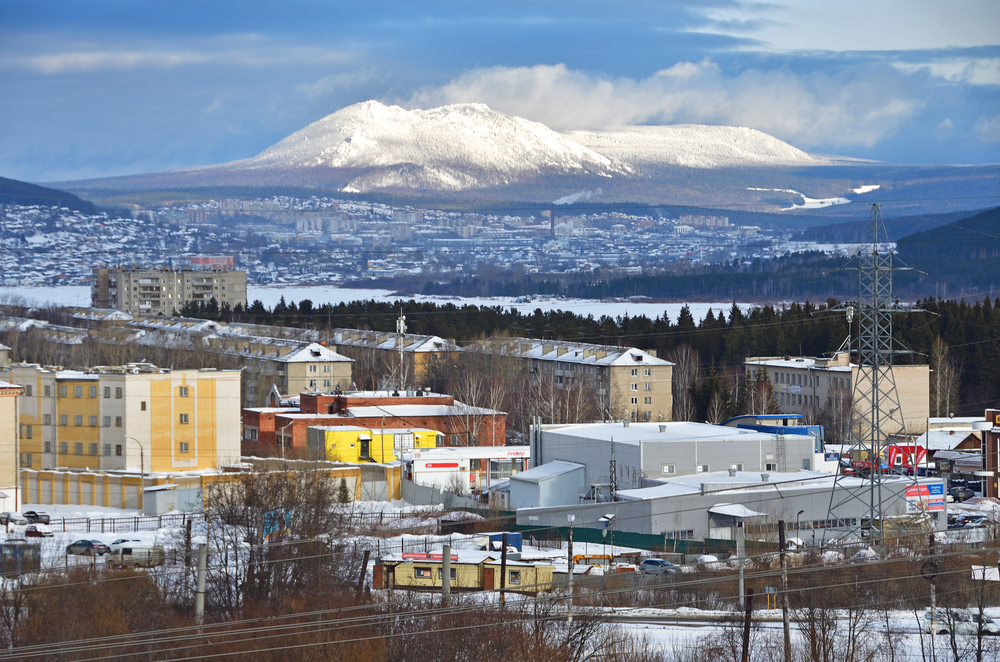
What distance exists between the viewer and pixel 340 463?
102 feet

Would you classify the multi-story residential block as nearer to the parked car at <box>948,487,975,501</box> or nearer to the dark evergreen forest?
the parked car at <box>948,487,975,501</box>

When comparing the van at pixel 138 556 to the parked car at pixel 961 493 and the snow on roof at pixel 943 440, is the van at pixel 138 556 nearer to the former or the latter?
the parked car at pixel 961 493

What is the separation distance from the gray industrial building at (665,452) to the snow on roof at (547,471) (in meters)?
0.28

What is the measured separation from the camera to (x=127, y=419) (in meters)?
32.3

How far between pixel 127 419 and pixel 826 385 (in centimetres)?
2580

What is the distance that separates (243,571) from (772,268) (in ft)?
572

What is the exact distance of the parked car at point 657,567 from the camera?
19.7 m

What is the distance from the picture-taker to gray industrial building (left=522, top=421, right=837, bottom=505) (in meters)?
28.1

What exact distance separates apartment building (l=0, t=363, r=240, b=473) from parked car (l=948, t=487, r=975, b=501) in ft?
56.8

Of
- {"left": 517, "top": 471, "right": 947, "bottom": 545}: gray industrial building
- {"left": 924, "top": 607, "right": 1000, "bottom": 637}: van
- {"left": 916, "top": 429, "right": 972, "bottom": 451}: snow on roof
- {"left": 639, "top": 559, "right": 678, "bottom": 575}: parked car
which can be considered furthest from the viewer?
{"left": 916, "top": 429, "right": 972, "bottom": 451}: snow on roof

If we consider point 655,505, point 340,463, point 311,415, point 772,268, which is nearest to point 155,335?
point 311,415

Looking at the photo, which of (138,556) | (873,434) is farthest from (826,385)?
(138,556)

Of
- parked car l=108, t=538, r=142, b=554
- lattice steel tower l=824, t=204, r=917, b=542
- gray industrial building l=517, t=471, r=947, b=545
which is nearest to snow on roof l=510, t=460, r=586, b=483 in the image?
gray industrial building l=517, t=471, r=947, b=545

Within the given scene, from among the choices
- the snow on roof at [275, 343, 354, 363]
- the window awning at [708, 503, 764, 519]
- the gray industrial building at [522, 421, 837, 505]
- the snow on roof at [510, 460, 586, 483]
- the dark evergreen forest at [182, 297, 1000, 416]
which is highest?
the dark evergreen forest at [182, 297, 1000, 416]
